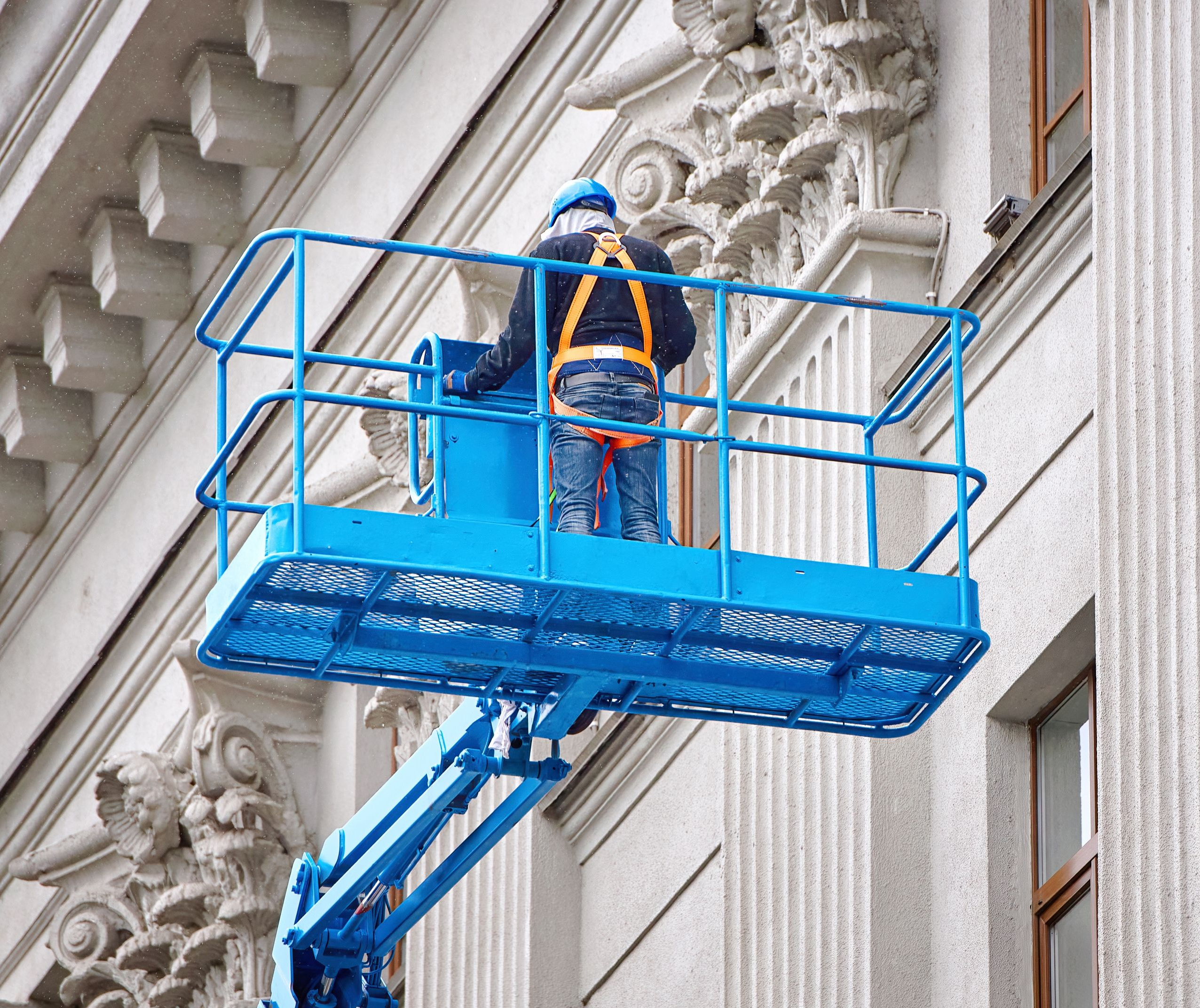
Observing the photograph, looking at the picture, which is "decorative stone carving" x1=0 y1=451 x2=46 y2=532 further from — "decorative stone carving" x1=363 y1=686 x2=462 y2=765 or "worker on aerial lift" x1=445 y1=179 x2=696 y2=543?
"worker on aerial lift" x1=445 y1=179 x2=696 y2=543

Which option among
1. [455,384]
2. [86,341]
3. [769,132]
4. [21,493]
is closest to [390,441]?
[769,132]

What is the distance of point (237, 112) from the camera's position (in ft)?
60.0

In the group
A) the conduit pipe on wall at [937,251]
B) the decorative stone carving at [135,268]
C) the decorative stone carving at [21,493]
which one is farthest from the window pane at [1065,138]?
the decorative stone carving at [21,493]

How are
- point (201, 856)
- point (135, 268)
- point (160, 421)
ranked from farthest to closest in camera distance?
point (160, 421)
point (135, 268)
point (201, 856)

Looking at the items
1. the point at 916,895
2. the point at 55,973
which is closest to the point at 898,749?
the point at 916,895

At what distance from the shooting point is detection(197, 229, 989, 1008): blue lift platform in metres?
8.68

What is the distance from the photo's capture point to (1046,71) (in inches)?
458

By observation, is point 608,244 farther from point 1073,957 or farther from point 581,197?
point 1073,957

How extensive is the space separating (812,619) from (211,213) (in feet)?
36.1

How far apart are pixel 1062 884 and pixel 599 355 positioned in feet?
9.42

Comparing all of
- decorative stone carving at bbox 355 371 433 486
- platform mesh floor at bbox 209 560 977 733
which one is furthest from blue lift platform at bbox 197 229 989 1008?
decorative stone carving at bbox 355 371 433 486

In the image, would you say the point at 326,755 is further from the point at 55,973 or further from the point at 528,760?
the point at 528,760

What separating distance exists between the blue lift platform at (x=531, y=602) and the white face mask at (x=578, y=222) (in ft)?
0.99

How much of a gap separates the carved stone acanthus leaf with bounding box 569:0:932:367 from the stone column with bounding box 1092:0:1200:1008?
95.1 inches
